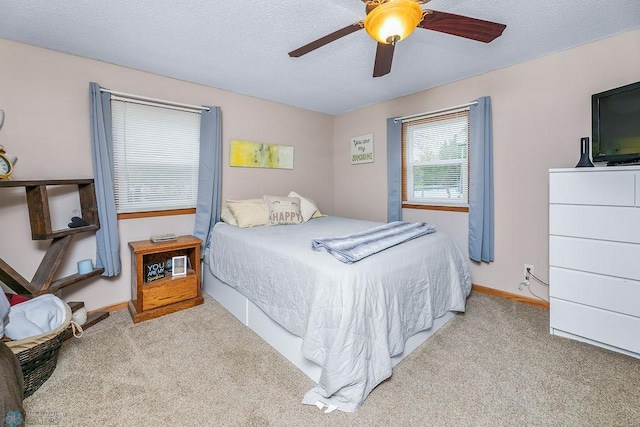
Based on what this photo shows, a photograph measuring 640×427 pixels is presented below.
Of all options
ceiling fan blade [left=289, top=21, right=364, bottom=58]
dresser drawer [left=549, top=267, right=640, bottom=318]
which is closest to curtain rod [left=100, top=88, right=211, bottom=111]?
ceiling fan blade [left=289, top=21, right=364, bottom=58]

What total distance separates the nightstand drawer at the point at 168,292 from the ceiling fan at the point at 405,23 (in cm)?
225

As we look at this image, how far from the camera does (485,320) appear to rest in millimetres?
2338

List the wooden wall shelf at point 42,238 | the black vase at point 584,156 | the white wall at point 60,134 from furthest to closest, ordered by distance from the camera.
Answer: the white wall at point 60,134, the black vase at point 584,156, the wooden wall shelf at point 42,238

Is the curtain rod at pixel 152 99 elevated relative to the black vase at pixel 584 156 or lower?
elevated

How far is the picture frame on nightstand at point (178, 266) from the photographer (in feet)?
8.68

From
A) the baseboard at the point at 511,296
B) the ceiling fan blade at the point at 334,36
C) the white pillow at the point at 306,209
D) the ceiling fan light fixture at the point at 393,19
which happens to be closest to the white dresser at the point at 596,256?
the baseboard at the point at 511,296

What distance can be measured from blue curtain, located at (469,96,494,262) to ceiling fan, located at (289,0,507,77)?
1.32m

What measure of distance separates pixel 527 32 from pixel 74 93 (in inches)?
141

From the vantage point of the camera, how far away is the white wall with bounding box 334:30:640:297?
7.31ft

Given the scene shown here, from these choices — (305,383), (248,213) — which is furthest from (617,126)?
(248,213)

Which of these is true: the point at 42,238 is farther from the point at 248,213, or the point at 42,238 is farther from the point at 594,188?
the point at 594,188

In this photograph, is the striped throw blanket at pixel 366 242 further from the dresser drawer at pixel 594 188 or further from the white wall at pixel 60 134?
the white wall at pixel 60 134

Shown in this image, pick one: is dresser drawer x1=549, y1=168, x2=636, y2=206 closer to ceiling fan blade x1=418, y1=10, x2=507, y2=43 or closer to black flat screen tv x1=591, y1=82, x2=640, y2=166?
black flat screen tv x1=591, y1=82, x2=640, y2=166

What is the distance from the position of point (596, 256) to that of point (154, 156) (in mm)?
3729
